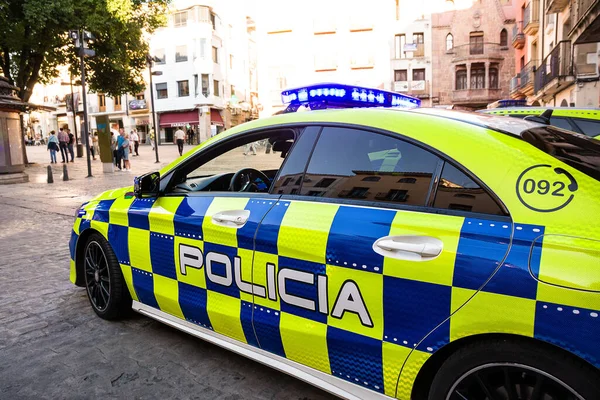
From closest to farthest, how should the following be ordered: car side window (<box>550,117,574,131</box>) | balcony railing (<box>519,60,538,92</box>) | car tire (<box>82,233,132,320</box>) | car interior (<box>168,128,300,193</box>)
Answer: car interior (<box>168,128,300,193</box>) < car tire (<box>82,233,132,320</box>) < car side window (<box>550,117,574,131</box>) < balcony railing (<box>519,60,538,92</box>)

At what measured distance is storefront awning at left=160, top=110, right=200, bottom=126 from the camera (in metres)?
48.9

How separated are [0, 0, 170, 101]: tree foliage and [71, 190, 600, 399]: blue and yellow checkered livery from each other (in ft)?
61.7

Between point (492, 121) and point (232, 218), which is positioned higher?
point (492, 121)

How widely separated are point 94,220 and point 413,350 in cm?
259

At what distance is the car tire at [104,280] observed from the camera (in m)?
3.36

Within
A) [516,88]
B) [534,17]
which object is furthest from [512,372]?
[516,88]

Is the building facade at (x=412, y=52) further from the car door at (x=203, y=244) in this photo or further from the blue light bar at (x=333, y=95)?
A: the car door at (x=203, y=244)

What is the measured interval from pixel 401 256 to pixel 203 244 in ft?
3.94

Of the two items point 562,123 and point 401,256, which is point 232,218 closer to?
point 401,256

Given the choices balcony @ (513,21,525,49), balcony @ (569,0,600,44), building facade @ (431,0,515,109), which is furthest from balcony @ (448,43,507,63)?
balcony @ (569,0,600,44)

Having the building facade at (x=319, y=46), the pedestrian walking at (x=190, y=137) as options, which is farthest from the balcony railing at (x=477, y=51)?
the pedestrian walking at (x=190, y=137)

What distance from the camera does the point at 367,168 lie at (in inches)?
87.0

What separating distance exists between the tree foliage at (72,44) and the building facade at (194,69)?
2141 centimetres

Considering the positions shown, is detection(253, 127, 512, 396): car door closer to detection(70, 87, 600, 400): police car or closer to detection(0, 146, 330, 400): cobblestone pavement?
detection(70, 87, 600, 400): police car
